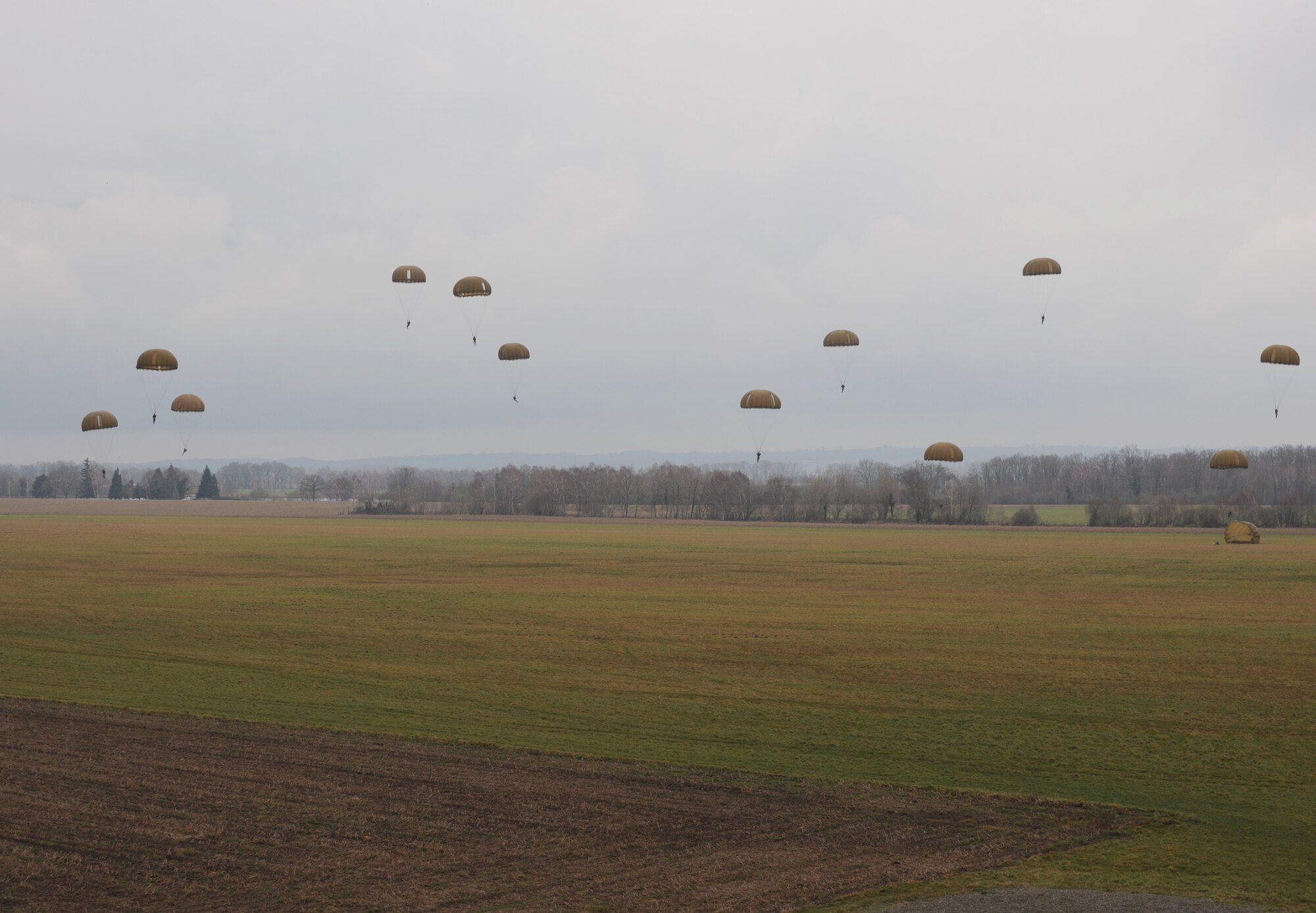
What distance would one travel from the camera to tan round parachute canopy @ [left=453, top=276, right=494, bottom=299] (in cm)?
5141

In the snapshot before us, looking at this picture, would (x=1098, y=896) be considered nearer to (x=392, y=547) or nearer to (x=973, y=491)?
(x=392, y=547)

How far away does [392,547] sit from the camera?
228 ft

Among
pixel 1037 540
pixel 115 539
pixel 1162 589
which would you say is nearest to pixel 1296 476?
pixel 1037 540

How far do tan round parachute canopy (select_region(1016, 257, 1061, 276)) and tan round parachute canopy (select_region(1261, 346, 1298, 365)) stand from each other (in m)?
16.7

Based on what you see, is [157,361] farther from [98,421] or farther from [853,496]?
[853,496]

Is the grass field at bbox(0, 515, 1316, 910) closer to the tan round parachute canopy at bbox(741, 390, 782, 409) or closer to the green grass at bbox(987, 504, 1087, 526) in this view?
the tan round parachute canopy at bbox(741, 390, 782, 409)

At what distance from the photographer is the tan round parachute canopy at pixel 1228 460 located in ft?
267

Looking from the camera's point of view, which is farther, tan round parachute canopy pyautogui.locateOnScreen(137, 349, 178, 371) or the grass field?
tan round parachute canopy pyautogui.locateOnScreen(137, 349, 178, 371)

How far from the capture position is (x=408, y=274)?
55.4 metres

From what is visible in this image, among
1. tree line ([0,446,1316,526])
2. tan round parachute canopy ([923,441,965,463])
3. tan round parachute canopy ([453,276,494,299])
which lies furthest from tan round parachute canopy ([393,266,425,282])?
tree line ([0,446,1316,526])

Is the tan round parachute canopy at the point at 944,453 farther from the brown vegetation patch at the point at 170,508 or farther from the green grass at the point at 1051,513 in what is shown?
the brown vegetation patch at the point at 170,508

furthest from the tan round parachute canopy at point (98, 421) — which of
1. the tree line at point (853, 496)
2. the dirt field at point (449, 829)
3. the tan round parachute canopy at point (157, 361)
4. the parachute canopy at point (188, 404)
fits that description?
the dirt field at point (449, 829)

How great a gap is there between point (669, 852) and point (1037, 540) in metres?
79.0

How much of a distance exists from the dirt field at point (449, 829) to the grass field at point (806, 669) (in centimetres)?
90
